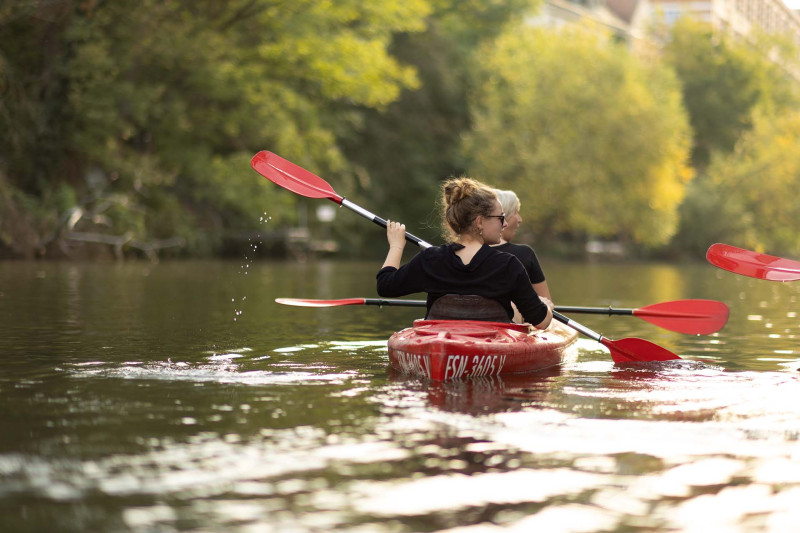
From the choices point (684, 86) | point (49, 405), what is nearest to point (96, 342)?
point (49, 405)

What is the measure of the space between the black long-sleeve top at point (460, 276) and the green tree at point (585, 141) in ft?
117

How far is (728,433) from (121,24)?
1081 inches

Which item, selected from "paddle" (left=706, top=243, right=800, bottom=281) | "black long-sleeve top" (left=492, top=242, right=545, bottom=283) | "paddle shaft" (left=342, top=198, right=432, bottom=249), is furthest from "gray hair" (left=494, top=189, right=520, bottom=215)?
"paddle" (left=706, top=243, right=800, bottom=281)

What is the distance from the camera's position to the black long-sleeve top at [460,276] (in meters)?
7.28

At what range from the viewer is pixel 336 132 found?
39.4 meters

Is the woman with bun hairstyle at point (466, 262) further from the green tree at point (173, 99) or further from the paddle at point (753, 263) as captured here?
the green tree at point (173, 99)

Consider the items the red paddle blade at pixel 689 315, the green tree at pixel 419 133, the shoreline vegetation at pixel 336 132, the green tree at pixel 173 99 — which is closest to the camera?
the red paddle blade at pixel 689 315

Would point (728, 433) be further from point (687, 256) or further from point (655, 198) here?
point (687, 256)

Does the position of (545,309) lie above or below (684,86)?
below

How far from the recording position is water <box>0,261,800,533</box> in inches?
149

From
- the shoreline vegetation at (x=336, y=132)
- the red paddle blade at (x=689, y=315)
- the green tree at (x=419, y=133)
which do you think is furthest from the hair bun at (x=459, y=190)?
the green tree at (x=419, y=133)

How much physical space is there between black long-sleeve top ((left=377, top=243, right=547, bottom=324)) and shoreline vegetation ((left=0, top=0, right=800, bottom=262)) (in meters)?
19.9

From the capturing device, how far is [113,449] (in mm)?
4738

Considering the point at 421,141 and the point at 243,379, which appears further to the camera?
the point at 421,141
